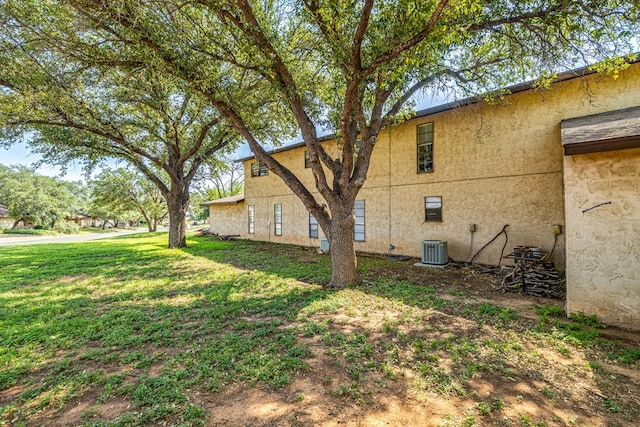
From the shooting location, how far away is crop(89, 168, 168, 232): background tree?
28.7 m

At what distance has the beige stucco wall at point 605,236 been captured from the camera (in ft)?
13.4

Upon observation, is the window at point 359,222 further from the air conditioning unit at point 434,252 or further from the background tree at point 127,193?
the background tree at point 127,193

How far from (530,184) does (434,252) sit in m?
3.37

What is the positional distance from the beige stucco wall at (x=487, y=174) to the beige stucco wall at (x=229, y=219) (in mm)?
9777

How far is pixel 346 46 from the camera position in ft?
16.3

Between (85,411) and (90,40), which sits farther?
(90,40)

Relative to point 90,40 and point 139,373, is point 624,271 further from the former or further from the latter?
point 90,40

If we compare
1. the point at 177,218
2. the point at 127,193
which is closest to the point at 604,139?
the point at 177,218

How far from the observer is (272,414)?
2.42 meters

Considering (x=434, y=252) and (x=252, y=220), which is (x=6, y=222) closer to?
(x=252, y=220)

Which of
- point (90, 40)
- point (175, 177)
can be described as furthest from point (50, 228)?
point (90, 40)

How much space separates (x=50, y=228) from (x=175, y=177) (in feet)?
97.2

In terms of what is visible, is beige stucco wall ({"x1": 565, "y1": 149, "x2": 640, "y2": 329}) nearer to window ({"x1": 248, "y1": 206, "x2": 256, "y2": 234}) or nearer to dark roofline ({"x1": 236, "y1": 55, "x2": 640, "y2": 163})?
dark roofline ({"x1": 236, "y1": 55, "x2": 640, "y2": 163})

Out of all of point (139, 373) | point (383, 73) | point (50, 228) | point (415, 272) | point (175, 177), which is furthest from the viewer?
point (50, 228)
